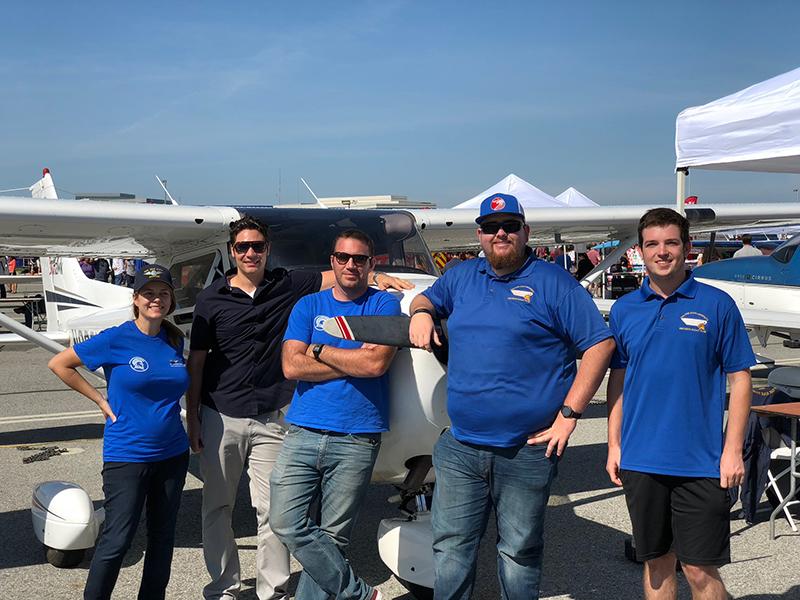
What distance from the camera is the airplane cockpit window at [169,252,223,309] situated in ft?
17.0

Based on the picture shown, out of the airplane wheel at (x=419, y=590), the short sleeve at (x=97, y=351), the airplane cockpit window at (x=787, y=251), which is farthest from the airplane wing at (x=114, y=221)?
the airplane cockpit window at (x=787, y=251)

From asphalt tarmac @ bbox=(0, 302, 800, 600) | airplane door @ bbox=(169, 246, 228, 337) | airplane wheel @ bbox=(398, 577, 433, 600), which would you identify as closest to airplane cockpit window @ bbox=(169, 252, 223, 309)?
airplane door @ bbox=(169, 246, 228, 337)

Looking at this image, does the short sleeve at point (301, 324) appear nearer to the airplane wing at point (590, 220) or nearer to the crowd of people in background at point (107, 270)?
the airplane wing at point (590, 220)

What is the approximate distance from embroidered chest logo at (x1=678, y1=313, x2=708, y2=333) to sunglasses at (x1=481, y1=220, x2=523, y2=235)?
2.13 ft

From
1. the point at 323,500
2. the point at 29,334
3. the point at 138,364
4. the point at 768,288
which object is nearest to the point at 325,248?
the point at 138,364

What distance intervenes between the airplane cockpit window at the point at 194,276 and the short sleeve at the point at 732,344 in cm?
318

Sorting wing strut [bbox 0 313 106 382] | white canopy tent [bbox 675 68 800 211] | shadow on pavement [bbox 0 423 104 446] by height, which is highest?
white canopy tent [bbox 675 68 800 211]

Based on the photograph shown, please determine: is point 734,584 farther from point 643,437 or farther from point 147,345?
point 147,345

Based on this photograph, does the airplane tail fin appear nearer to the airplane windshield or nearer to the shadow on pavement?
the shadow on pavement

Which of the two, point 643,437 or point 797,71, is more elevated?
point 797,71

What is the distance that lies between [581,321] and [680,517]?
0.76 meters

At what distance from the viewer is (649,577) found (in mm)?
2957

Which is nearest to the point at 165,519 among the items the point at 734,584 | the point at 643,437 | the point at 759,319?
the point at 643,437

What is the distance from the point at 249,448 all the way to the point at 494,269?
57.7 inches
